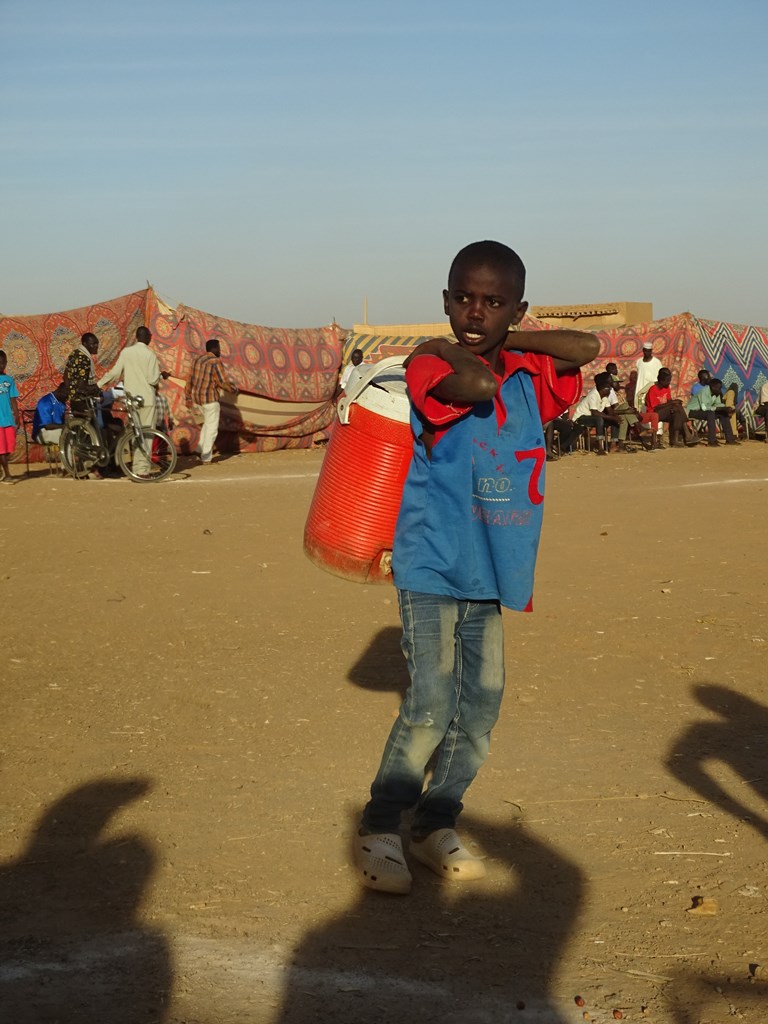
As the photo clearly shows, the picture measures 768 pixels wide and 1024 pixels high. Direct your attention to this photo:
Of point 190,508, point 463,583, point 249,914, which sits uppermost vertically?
point 463,583

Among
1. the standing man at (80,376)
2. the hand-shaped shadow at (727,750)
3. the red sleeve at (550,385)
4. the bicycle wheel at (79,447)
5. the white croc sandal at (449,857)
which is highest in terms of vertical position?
the red sleeve at (550,385)

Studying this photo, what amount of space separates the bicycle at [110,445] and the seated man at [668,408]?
8.86 m

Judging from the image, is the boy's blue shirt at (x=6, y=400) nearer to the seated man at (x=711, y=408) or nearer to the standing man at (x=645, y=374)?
the standing man at (x=645, y=374)

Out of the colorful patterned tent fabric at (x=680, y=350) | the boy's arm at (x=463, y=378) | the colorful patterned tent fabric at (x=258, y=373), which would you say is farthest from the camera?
the colorful patterned tent fabric at (x=680, y=350)

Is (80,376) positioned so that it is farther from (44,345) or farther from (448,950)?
(448,950)

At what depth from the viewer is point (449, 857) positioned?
3.40 metres

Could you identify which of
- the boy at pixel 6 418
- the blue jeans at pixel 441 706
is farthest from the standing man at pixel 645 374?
the blue jeans at pixel 441 706

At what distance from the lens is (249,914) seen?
3145 millimetres

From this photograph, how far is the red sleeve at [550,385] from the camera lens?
3.29 m

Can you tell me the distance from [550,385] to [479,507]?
409mm

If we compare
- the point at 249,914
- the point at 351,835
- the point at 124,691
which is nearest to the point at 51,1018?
the point at 249,914

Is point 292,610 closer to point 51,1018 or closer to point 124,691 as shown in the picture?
point 124,691

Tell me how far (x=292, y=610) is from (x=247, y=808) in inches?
123

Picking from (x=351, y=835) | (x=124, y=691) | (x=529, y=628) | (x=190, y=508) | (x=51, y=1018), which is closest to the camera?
(x=51, y=1018)
